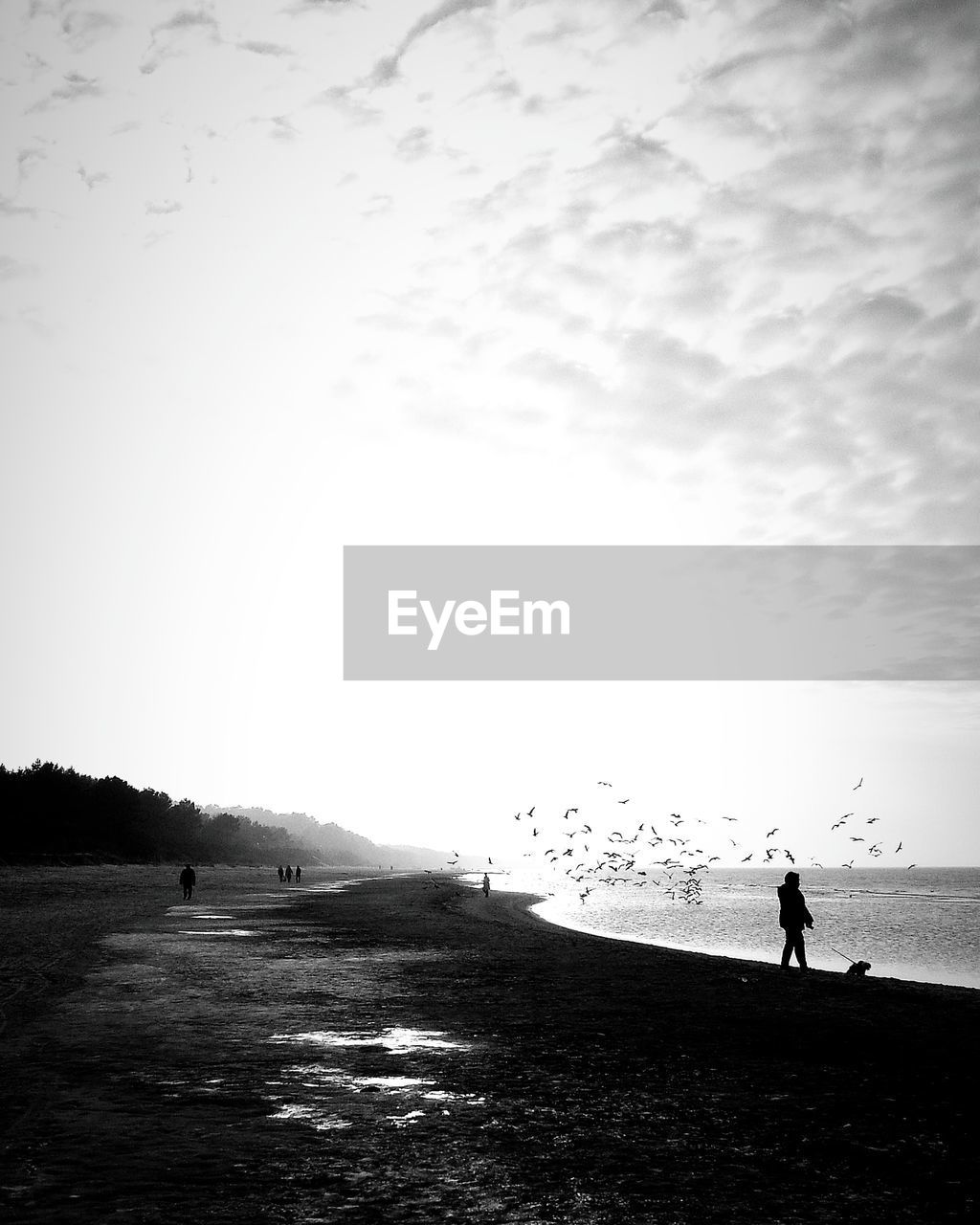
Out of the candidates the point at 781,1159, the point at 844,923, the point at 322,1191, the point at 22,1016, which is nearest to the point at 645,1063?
the point at 781,1159

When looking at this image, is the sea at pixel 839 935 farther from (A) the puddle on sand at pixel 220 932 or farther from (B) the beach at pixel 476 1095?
(B) the beach at pixel 476 1095

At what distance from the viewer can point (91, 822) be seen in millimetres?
99500

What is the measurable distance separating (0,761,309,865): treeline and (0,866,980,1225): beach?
7249 centimetres

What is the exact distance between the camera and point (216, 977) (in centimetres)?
1816

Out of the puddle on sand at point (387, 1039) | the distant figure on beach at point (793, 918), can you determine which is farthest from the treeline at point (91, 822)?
the puddle on sand at point (387, 1039)

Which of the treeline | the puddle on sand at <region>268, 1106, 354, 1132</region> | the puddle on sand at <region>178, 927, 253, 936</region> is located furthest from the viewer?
the treeline

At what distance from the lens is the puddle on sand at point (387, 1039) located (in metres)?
11.9

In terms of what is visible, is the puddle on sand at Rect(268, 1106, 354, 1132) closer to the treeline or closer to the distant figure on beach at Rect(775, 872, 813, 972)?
the distant figure on beach at Rect(775, 872, 813, 972)

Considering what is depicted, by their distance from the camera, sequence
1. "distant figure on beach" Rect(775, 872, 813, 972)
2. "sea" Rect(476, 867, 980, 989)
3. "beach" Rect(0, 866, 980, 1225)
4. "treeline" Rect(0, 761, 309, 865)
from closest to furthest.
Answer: "beach" Rect(0, 866, 980, 1225) → "distant figure on beach" Rect(775, 872, 813, 972) → "sea" Rect(476, 867, 980, 989) → "treeline" Rect(0, 761, 309, 865)

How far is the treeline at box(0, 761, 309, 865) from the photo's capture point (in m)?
87.9

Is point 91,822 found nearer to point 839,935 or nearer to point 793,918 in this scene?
point 839,935

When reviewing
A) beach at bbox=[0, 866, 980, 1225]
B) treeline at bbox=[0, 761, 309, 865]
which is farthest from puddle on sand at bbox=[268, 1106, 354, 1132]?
treeline at bbox=[0, 761, 309, 865]

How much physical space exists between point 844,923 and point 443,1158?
62340 mm

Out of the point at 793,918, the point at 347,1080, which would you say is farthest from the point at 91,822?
the point at 347,1080
